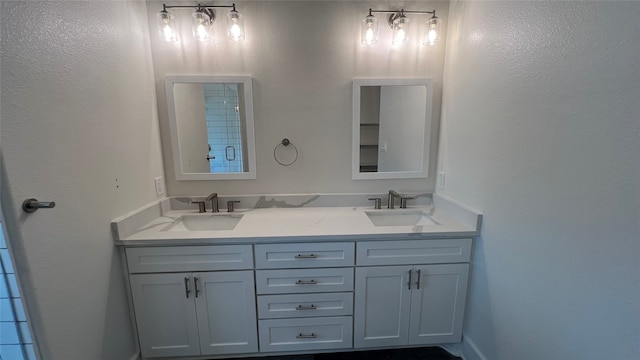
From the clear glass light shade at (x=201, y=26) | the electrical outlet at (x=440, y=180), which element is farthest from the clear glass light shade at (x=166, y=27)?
the electrical outlet at (x=440, y=180)

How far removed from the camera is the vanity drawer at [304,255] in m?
1.43

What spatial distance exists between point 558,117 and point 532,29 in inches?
15.8

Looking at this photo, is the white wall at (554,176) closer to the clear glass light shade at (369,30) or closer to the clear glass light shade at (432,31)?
the clear glass light shade at (432,31)

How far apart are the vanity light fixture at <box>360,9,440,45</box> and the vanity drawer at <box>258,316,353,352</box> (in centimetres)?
181

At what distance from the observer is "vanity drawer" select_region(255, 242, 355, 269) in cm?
143

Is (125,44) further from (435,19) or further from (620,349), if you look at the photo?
(620,349)

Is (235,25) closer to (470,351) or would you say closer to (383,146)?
(383,146)

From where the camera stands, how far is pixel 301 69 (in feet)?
5.83

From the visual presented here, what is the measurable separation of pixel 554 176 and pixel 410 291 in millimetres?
933

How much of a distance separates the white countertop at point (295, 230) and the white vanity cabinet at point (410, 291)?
6 cm

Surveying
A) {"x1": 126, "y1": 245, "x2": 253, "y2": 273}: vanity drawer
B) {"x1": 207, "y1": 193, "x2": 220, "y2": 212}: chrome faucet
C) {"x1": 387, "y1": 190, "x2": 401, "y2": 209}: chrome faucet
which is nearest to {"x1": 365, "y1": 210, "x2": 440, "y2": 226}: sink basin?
{"x1": 387, "y1": 190, "x2": 401, "y2": 209}: chrome faucet

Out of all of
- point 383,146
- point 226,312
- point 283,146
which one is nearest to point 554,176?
point 383,146

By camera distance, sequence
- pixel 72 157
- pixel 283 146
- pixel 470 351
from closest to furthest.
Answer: pixel 72 157 → pixel 470 351 → pixel 283 146

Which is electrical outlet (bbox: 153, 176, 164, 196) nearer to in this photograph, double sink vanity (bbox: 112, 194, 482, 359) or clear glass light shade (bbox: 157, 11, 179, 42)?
double sink vanity (bbox: 112, 194, 482, 359)
